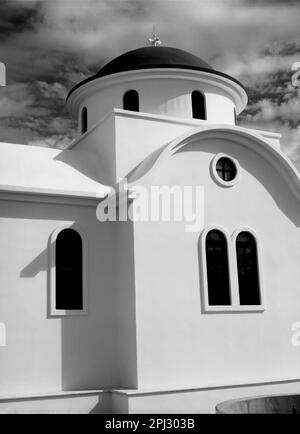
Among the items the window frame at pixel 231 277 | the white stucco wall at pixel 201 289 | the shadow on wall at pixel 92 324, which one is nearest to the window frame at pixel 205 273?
the window frame at pixel 231 277

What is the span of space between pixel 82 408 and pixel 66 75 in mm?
8064

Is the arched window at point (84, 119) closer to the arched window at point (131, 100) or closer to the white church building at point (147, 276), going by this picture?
the arched window at point (131, 100)

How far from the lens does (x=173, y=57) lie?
14.8 metres

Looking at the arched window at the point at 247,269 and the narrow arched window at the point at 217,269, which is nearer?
the narrow arched window at the point at 217,269

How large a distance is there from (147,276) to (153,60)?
6.31 meters

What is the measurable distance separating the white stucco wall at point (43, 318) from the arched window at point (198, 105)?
15.7ft

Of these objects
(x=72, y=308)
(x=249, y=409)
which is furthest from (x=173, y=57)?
(x=249, y=409)

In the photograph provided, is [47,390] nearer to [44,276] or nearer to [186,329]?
[44,276]

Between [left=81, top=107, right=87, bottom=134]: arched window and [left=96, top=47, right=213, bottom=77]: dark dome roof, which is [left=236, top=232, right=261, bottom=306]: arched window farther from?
[left=81, top=107, right=87, bottom=134]: arched window

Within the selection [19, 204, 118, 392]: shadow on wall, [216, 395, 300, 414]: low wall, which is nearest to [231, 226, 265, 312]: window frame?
[216, 395, 300, 414]: low wall

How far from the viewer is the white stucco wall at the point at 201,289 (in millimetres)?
11016

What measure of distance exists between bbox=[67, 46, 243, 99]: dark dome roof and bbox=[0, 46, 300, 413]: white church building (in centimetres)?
198

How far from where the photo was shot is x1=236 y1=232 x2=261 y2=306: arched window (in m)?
12.1

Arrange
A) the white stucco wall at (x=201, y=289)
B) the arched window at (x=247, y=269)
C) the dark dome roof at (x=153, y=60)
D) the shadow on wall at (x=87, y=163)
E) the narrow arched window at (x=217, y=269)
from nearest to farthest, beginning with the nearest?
the white stucco wall at (x=201, y=289), the narrow arched window at (x=217, y=269), the arched window at (x=247, y=269), the shadow on wall at (x=87, y=163), the dark dome roof at (x=153, y=60)
